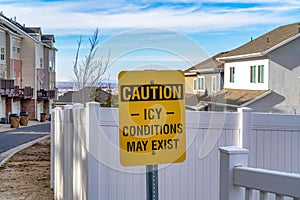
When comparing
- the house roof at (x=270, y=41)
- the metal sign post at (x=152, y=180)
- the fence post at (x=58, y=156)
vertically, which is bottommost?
the fence post at (x=58, y=156)

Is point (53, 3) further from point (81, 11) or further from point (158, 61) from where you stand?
point (158, 61)

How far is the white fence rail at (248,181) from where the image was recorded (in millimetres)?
1875

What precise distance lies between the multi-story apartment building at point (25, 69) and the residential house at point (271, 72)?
16112 millimetres

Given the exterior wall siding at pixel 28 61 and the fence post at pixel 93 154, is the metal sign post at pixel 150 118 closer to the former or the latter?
the fence post at pixel 93 154

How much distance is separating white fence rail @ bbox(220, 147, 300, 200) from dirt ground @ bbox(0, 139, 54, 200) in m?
4.38

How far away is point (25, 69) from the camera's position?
33.0 metres

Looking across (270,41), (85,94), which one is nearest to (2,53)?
(270,41)

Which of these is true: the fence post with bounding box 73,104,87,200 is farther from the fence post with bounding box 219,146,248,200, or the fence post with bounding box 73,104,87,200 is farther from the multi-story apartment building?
the multi-story apartment building

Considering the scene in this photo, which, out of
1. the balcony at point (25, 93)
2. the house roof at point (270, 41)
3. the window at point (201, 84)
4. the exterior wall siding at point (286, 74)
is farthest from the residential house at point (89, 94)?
the balcony at point (25, 93)

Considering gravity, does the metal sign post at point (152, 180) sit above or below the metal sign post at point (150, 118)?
below

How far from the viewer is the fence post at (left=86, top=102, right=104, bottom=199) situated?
4.13 metres

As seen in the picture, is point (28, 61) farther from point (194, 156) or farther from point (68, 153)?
point (194, 156)

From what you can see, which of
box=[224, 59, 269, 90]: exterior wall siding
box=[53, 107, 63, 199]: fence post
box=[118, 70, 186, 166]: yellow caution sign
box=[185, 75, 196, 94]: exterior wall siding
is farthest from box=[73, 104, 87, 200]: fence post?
box=[224, 59, 269, 90]: exterior wall siding

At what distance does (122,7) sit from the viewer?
10.8 ft
